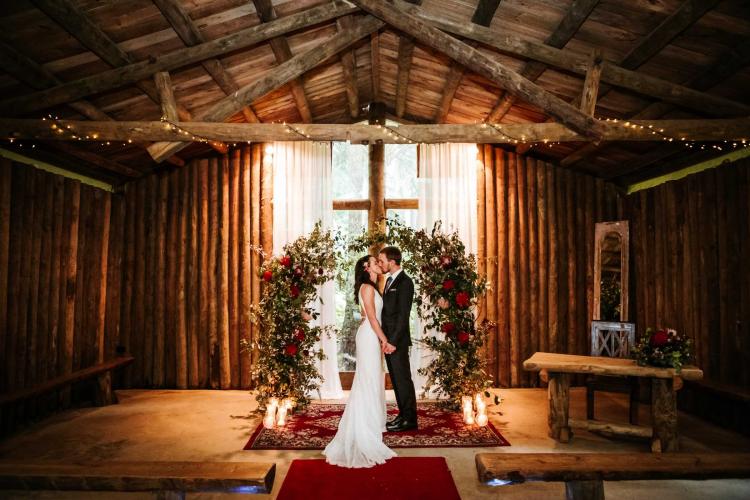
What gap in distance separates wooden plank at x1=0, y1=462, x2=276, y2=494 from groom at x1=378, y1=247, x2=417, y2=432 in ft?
8.31

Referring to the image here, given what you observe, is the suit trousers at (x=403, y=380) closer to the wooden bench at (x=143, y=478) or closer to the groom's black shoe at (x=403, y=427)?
the groom's black shoe at (x=403, y=427)

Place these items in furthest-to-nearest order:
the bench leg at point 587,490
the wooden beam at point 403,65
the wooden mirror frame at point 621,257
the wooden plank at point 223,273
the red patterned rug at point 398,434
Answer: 1. the wooden plank at point 223,273
2. the wooden mirror frame at point 621,257
3. the wooden beam at point 403,65
4. the red patterned rug at point 398,434
5. the bench leg at point 587,490

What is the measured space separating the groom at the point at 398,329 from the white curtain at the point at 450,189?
2.67 meters

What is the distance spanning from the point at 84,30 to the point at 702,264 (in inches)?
284

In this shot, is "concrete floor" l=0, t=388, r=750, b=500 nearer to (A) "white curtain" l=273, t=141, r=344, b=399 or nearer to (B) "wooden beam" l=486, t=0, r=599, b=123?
(A) "white curtain" l=273, t=141, r=344, b=399

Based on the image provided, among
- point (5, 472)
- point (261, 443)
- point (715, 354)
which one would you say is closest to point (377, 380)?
point (261, 443)

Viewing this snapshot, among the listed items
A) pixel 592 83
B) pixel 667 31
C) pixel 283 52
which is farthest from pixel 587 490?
pixel 283 52

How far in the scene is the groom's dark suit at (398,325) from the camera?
5.31 m

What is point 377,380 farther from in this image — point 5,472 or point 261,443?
point 5,472

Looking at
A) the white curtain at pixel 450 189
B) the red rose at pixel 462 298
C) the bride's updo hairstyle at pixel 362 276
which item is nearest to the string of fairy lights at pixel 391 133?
the bride's updo hairstyle at pixel 362 276

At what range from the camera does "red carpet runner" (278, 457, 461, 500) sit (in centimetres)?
383

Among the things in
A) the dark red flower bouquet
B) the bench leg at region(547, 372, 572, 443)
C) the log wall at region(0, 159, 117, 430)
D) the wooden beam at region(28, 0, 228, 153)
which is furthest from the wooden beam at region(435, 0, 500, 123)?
the log wall at region(0, 159, 117, 430)

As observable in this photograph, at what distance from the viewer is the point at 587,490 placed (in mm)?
3145

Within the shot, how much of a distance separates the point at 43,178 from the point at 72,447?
131 inches
